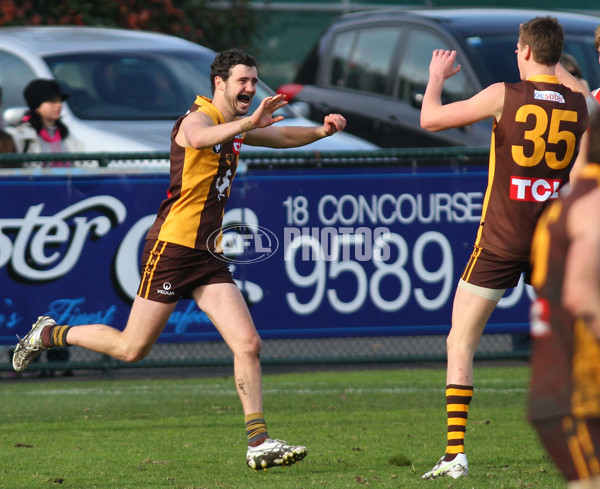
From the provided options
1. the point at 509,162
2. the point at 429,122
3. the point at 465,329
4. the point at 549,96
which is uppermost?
the point at 549,96

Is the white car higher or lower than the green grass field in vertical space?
higher

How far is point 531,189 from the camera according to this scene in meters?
5.94

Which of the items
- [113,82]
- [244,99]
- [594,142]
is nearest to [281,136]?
[244,99]

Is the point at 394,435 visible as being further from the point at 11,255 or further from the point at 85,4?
the point at 85,4

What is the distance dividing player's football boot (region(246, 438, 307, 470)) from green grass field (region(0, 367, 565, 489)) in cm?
9

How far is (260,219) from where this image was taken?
31.2 feet

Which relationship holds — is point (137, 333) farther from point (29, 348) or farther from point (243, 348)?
point (29, 348)

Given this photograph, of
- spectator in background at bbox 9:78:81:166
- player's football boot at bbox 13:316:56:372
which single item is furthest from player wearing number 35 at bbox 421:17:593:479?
spectator in background at bbox 9:78:81:166

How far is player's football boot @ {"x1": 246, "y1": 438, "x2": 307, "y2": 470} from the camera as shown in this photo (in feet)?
19.9

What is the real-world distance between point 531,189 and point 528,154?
18 centimetres

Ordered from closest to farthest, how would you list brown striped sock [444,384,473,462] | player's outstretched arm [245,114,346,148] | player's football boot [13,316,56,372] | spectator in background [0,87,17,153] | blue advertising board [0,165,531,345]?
1. brown striped sock [444,384,473,462]
2. player's outstretched arm [245,114,346,148]
3. player's football boot [13,316,56,372]
4. blue advertising board [0,165,531,345]
5. spectator in background [0,87,17,153]

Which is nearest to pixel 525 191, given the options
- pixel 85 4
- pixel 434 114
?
pixel 434 114

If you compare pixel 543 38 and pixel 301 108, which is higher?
pixel 543 38

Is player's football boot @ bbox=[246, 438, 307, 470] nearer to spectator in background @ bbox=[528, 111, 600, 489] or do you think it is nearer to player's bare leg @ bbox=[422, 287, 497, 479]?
player's bare leg @ bbox=[422, 287, 497, 479]
